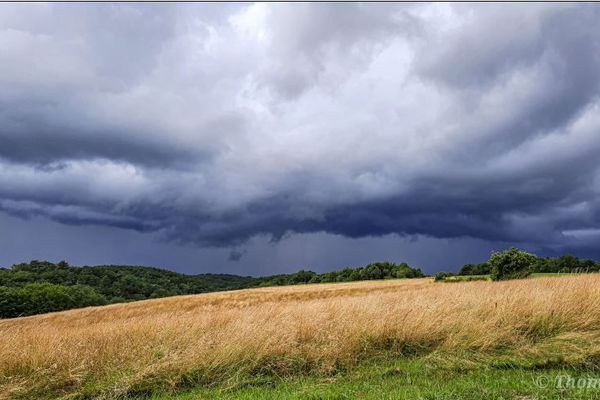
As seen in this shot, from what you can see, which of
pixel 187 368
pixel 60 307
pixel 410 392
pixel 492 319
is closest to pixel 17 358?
pixel 187 368

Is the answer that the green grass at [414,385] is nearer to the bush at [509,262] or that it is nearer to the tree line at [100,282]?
the bush at [509,262]

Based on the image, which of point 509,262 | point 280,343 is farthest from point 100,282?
point 280,343

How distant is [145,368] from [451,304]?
9351 millimetres

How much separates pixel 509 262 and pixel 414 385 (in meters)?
52.0

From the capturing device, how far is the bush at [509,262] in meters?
53.6

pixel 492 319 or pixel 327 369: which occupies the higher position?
pixel 492 319

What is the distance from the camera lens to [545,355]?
9617mm

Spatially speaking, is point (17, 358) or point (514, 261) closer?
point (17, 358)

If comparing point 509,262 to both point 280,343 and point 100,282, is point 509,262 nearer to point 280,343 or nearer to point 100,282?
point 280,343

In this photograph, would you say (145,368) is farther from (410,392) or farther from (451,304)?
(451,304)

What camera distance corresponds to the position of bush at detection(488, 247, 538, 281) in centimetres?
5364

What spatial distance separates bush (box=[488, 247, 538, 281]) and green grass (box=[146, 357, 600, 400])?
160 ft

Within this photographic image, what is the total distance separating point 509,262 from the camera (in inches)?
2136

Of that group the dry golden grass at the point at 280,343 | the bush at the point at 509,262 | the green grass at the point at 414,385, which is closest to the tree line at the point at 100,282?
the bush at the point at 509,262
